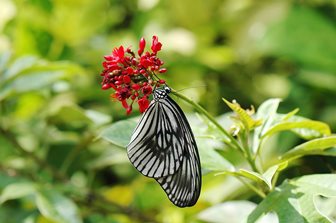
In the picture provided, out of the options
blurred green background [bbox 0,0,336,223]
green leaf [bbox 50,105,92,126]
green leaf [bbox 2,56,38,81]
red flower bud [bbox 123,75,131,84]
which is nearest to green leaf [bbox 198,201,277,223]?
blurred green background [bbox 0,0,336,223]

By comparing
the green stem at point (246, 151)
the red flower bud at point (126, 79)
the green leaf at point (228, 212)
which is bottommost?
the green leaf at point (228, 212)

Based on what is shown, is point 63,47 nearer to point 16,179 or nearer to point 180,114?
point 16,179

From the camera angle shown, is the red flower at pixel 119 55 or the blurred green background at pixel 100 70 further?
the blurred green background at pixel 100 70

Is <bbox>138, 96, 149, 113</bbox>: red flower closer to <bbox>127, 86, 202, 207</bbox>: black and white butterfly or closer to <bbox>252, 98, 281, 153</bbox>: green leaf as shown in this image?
<bbox>127, 86, 202, 207</bbox>: black and white butterfly

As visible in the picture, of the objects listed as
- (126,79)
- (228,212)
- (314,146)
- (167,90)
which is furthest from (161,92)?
(228,212)

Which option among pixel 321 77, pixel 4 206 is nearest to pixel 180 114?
Result: pixel 4 206

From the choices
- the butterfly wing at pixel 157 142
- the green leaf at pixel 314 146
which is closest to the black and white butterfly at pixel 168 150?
the butterfly wing at pixel 157 142

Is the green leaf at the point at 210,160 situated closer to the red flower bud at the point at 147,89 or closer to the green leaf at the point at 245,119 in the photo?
the green leaf at the point at 245,119
